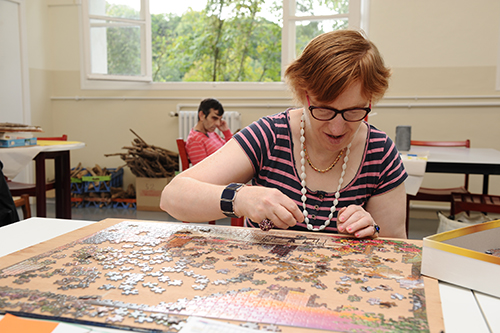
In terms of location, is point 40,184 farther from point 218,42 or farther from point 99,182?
point 218,42

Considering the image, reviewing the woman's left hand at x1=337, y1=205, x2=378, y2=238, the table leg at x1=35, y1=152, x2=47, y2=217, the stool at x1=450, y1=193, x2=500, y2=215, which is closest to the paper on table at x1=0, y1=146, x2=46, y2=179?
the table leg at x1=35, y1=152, x2=47, y2=217

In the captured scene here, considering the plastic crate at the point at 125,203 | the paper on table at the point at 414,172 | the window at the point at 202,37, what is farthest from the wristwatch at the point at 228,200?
the plastic crate at the point at 125,203

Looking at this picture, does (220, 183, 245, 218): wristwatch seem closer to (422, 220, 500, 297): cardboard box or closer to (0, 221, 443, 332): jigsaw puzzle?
(0, 221, 443, 332): jigsaw puzzle

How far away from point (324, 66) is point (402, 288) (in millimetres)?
711

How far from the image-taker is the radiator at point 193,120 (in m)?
5.41

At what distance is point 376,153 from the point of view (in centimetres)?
152

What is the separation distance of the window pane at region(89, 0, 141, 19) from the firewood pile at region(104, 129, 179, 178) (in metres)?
1.55

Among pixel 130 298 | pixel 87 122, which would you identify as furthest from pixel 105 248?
pixel 87 122

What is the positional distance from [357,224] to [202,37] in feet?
24.0

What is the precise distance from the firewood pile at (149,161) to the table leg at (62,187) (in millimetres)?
1775

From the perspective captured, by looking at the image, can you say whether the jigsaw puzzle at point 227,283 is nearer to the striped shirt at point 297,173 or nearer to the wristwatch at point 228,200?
the wristwatch at point 228,200

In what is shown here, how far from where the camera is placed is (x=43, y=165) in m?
3.12

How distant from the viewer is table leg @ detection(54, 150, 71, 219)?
3379 mm

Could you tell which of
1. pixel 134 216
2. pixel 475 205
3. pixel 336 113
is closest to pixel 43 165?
pixel 134 216
